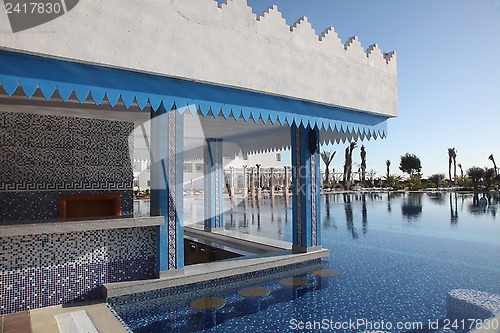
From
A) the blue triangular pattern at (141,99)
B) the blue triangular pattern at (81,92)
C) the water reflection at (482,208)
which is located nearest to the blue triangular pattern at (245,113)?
the blue triangular pattern at (141,99)

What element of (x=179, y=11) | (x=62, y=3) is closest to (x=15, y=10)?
(x=62, y=3)

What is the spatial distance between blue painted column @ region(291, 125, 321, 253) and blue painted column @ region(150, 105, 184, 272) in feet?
8.53

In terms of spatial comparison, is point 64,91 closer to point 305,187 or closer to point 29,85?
point 29,85

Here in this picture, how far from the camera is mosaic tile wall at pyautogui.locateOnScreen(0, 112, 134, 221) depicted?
5.52m

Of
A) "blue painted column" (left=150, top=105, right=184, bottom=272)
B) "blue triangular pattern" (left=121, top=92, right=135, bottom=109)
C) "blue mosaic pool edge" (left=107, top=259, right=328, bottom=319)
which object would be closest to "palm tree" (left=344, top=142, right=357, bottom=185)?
"blue mosaic pool edge" (left=107, top=259, right=328, bottom=319)

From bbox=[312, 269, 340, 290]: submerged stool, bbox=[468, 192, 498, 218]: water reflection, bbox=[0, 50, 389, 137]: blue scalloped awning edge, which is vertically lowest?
bbox=[468, 192, 498, 218]: water reflection

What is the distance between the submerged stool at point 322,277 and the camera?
211 inches

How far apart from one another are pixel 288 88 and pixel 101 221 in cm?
A: 335

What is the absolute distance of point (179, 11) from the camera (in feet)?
13.5

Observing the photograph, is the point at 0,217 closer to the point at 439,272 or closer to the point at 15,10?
the point at 15,10

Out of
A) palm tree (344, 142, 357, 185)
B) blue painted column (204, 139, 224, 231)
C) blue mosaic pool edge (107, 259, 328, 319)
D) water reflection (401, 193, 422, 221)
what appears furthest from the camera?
palm tree (344, 142, 357, 185)

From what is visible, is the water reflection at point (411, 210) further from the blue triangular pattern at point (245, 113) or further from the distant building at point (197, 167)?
the distant building at point (197, 167)

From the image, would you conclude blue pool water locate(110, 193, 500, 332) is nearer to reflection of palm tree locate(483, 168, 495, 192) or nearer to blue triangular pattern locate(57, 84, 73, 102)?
blue triangular pattern locate(57, 84, 73, 102)

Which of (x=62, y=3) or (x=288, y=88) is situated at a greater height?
(x=62, y=3)
